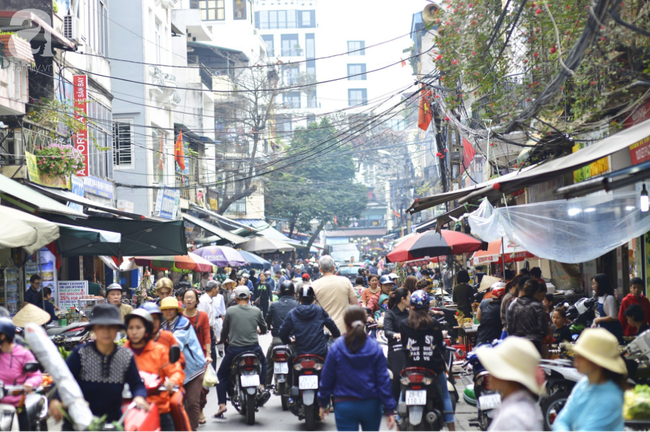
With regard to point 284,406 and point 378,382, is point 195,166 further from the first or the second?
point 378,382

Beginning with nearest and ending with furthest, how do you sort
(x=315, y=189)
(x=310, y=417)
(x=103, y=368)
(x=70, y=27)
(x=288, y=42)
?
(x=103, y=368)
(x=310, y=417)
(x=70, y=27)
(x=315, y=189)
(x=288, y=42)

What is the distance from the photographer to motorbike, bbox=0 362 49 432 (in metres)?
5.95

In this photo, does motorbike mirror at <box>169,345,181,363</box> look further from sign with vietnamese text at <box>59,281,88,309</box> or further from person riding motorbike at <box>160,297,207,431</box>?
sign with vietnamese text at <box>59,281,88,309</box>

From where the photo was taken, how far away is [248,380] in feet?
29.1

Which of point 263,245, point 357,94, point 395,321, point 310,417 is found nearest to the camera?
point 395,321

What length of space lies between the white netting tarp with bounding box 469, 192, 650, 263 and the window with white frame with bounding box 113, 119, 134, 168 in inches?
795

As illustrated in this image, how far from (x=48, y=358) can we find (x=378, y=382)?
2.63 m

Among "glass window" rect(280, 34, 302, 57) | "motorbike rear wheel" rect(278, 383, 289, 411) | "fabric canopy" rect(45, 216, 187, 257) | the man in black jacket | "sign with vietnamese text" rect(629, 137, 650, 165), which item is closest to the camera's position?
the man in black jacket

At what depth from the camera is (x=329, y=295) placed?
962cm

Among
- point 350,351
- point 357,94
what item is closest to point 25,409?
point 350,351

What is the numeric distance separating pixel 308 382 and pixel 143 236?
23.9 ft

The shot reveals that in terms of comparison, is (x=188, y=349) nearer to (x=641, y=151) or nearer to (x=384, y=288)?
(x=384, y=288)

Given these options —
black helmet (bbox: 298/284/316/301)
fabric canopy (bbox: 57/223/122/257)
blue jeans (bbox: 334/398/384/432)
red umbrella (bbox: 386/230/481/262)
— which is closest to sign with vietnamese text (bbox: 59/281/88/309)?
fabric canopy (bbox: 57/223/122/257)

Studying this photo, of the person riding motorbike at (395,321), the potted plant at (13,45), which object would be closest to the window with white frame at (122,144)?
the potted plant at (13,45)
